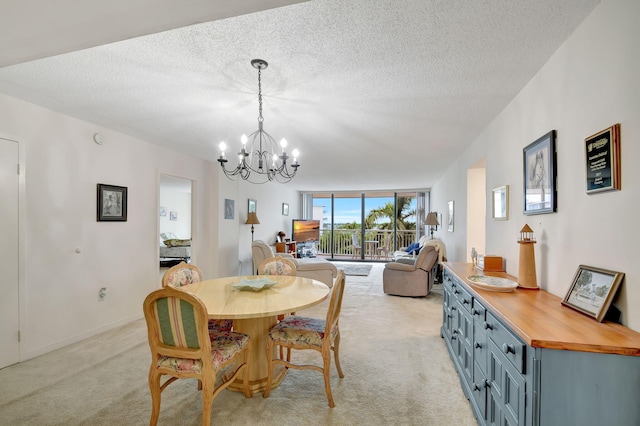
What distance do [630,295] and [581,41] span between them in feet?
4.32

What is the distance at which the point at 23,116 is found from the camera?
280 cm

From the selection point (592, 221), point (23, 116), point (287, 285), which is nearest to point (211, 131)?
point (23, 116)

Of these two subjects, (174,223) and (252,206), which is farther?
(174,223)

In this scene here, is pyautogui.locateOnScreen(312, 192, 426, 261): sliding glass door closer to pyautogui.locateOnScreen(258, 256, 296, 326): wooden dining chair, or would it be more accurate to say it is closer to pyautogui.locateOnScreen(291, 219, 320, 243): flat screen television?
pyautogui.locateOnScreen(291, 219, 320, 243): flat screen television

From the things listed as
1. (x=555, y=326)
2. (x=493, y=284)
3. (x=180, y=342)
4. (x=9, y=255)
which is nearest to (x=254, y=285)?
(x=180, y=342)

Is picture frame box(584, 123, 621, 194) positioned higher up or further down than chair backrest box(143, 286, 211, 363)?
higher up

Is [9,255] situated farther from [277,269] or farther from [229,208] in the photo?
[229,208]

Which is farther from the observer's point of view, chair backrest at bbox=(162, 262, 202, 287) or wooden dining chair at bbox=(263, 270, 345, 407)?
chair backrest at bbox=(162, 262, 202, 287)

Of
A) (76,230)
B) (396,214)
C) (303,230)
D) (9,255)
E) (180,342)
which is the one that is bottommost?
(180,342)

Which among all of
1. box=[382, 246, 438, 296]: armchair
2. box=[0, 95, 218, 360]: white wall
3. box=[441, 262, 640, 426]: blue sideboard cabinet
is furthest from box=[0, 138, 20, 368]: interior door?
box=[382, 246, 438, 296]: armchair

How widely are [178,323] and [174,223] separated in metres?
9.18

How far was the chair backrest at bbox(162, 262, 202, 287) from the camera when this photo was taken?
259 cm

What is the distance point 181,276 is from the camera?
2.73 metres

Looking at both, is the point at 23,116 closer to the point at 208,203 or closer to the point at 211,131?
the point at 211,131
